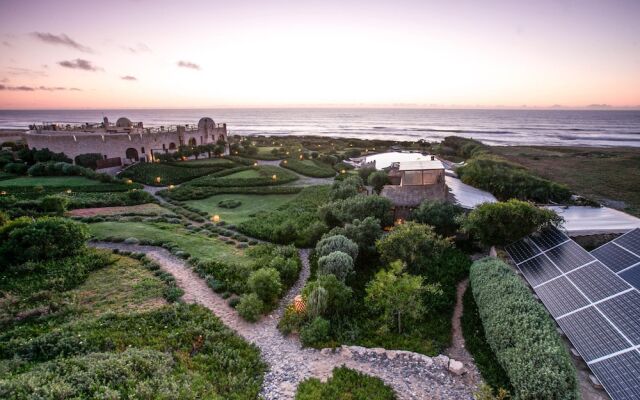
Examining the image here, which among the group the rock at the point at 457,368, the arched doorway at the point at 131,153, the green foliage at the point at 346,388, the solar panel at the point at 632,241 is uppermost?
the arched doorway at the point at 131,153

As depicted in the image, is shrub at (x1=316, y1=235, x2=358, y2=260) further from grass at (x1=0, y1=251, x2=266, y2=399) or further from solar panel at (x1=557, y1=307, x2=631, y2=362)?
solar panel at (x1=557, y1=307, x2=631, y2=362)

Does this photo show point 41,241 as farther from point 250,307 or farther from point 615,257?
point 615,257

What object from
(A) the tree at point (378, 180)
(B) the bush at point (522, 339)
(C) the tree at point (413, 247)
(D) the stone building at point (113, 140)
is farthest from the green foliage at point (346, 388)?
(D) the stone building at point (113, 140)

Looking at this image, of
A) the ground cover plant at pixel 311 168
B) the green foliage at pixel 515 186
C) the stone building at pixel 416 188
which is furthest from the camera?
the ground cover plant at pixel 311 168

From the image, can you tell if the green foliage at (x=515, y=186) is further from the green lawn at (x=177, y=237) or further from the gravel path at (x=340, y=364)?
the gravel path at (x=340, y=364)

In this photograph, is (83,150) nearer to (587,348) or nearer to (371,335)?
(371,335)

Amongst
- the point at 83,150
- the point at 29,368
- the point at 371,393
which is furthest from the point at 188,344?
the point at 83,150

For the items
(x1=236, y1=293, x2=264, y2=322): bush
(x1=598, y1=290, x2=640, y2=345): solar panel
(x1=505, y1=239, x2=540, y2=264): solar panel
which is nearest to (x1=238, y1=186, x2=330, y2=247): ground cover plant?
(x1=236, y1=293, x2=264, y2=322): bush

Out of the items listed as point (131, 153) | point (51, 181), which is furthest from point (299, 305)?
point (131, 153)
